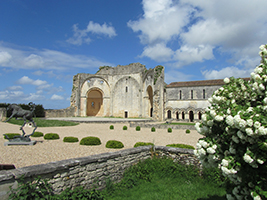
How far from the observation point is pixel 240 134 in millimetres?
2303

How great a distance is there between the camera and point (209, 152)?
2.59m

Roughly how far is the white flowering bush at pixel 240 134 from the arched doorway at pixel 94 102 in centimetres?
3854

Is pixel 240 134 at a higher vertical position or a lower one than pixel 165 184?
higher

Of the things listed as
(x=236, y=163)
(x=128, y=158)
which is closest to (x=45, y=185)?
(x=128, y=158)

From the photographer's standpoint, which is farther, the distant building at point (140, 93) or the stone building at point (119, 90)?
the stone building at point (119, 90)

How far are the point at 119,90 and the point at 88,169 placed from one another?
3197cm

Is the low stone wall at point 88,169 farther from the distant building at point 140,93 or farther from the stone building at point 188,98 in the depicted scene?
the stone building at point 188,98

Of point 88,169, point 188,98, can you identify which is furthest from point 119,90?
point 88,169

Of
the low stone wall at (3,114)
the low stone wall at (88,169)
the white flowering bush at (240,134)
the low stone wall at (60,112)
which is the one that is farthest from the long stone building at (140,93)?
the white flowering bush at (240,134)

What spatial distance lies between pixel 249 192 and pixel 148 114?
31.8 metres

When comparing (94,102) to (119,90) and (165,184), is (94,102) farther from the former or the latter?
(165,184)

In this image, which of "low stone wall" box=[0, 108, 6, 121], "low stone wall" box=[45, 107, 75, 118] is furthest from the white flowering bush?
"low stone wall" box=[45, 107, 75, 118]

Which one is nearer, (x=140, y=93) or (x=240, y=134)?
(x=240, y=134)

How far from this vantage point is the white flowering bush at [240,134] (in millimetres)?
2234
